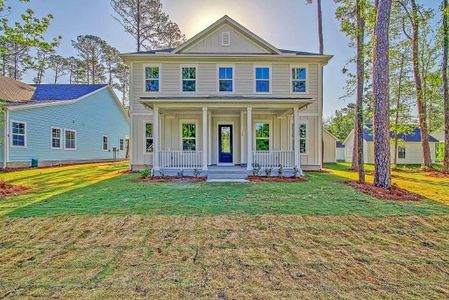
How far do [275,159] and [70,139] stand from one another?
49.5 feet

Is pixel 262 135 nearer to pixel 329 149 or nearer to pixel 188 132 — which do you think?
pixel 188 132

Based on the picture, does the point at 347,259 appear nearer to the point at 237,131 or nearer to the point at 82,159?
the point at 237,131

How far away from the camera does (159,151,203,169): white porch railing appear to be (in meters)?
12.5

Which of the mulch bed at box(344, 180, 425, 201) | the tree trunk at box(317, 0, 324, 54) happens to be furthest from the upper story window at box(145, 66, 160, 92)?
the tree trunk at box(317, 0, 324, 54)

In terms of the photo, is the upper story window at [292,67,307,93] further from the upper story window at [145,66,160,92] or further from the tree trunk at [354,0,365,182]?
the upper story window at [145,66,160,92]

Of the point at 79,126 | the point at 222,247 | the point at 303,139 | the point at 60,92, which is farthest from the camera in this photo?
the point at 60,92

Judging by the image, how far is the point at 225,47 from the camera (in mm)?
15031

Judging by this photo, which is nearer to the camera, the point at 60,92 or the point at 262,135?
the point at 262,135

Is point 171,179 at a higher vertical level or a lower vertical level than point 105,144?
lower

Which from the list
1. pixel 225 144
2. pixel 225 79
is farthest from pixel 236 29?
pixel 225 144

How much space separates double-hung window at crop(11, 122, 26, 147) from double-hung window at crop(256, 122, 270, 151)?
43.3 feet

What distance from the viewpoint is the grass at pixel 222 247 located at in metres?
3.40

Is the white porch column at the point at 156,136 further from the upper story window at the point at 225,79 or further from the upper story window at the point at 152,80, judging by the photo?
the upper story window at the point at 225,79

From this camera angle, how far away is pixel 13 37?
829 cm
